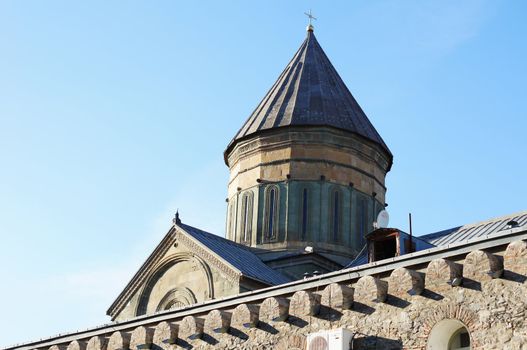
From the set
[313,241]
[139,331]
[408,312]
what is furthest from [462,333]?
[313,241]

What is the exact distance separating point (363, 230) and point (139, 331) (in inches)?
459

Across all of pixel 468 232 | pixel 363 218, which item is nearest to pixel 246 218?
pixel 363 218

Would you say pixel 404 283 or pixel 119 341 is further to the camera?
pixel 119 341

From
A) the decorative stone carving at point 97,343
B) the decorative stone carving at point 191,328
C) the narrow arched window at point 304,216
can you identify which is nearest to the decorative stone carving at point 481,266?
the decorative stone carving at point 191,328

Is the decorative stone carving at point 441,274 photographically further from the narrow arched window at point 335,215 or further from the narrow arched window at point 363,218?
the narrow arched window at point 363,218

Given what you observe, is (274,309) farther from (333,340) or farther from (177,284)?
(177,284)

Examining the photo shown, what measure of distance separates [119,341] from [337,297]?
566cm

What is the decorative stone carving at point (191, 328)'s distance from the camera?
17.2 meters

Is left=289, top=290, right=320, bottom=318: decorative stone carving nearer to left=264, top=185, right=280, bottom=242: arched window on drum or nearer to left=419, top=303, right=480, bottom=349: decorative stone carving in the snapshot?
left=419, top=303, right=480, bottom=349: decorative stone carving

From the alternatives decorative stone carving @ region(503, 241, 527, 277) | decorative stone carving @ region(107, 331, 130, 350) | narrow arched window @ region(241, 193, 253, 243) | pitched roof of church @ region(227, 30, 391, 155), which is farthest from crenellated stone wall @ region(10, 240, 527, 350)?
pitched roof of church @ region(227, 30, 391, 155)

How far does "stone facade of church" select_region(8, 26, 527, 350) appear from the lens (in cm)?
1370

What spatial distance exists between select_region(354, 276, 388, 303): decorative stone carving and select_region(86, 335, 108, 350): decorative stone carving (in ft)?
21.8

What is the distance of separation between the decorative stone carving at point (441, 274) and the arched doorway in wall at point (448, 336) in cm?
55

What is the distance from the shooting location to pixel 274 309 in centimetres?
1592
